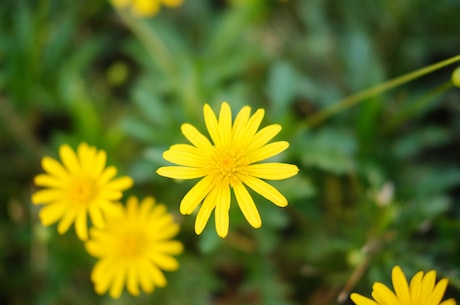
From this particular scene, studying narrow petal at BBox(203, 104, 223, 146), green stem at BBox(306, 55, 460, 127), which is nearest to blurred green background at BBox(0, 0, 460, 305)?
green stem at BBox(306, 55, 460, 127)

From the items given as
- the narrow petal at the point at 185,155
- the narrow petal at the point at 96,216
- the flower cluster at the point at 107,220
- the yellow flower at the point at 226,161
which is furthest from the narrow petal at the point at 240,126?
the narrow petal at the point at 96,216

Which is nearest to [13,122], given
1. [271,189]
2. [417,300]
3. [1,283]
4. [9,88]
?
[9,88]

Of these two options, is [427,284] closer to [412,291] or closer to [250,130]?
[412,291]

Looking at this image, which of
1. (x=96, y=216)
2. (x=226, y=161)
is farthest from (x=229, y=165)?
(x=96, y=216)

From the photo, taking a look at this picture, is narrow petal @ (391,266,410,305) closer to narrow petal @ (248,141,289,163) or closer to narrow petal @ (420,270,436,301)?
narrow petal @ (420,270,436,301)

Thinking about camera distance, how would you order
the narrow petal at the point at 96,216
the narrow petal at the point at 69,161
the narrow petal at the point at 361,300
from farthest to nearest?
the narrow petal at the point at 69,161 < the narrow petal at the point at 96,216 < the narrow petal at the point at 361,300

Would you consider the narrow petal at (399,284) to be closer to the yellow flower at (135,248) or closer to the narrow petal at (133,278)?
the yellow flower at (135,248)
